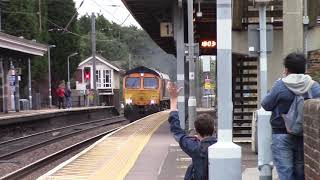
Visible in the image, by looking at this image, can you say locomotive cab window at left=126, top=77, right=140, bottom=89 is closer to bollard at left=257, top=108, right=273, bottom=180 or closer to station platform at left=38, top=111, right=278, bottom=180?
station platform at left=38, top=111, right=278, bottom=180

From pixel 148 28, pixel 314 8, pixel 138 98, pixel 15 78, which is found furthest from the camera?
pixel 15 78

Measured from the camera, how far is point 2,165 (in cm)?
1747

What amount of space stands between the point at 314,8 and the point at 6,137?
1812 centimetres

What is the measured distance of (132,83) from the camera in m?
40.4

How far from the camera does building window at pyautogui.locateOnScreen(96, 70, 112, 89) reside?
308ft

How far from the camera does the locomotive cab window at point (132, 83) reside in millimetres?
40312

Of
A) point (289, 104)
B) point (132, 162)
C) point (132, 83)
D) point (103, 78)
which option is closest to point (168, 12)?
point (132, 83)

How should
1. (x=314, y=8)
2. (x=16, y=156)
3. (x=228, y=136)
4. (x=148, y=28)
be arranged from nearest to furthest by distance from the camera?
(x=228, y=136) → (x=314, y=8) → (x=16, y=156) → (x=148, y=28)

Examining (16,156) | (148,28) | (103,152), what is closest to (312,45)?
(103,152)

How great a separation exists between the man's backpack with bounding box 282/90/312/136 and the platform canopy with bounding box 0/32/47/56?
26.1 metres

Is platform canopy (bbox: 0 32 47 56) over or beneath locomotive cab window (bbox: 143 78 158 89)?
over

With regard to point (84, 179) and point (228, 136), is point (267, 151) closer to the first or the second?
point (228, 136)

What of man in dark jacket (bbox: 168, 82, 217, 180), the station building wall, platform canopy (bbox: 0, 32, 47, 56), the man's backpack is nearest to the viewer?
the station building wall

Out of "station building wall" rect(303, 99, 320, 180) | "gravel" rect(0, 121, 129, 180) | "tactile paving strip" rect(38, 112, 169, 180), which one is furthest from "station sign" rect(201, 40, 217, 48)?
"station building wall" rect(303, 99, 320, 180)
